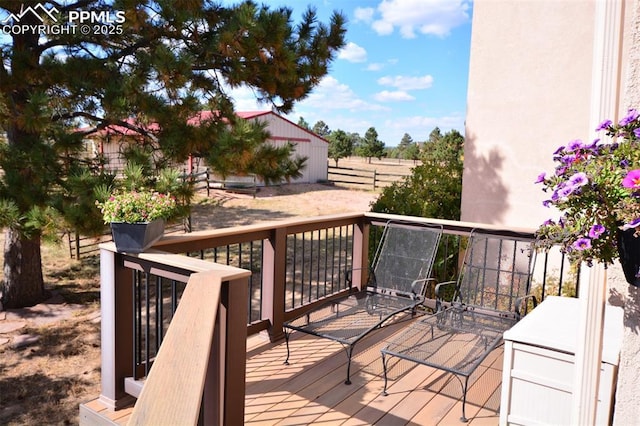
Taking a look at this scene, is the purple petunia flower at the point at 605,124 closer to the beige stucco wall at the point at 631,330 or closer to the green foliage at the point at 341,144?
the beige stucco wall at the point at 631,330

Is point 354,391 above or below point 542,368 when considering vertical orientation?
below

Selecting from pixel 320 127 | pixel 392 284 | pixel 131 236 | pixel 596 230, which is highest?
pixel 320 127

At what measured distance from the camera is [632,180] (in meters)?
1.10

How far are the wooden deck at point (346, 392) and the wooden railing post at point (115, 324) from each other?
4.6 inches

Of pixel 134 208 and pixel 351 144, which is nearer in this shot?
pixel 134 208

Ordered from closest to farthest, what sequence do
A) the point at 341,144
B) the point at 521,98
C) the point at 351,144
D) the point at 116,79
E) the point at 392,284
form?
1. the point at 392,284
2. the point at 116,79
3. the point at 521,98
4. the point at 341,144
5. the point at 351,144

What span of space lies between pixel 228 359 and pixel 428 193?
4977 mm

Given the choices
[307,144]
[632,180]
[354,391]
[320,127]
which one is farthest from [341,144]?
[632,180]

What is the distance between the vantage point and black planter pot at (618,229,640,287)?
3.87 feet

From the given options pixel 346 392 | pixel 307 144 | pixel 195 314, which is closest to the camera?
pixel 195 314

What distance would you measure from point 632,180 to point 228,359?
157 centimetres

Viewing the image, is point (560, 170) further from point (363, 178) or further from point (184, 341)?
point (363, 178)

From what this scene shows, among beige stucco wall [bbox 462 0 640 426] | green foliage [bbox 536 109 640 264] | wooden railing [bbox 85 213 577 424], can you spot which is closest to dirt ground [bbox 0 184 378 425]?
wooden railing [bbox 85 213 577 424]

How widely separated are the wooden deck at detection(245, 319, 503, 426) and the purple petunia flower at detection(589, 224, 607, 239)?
1.83 metres
